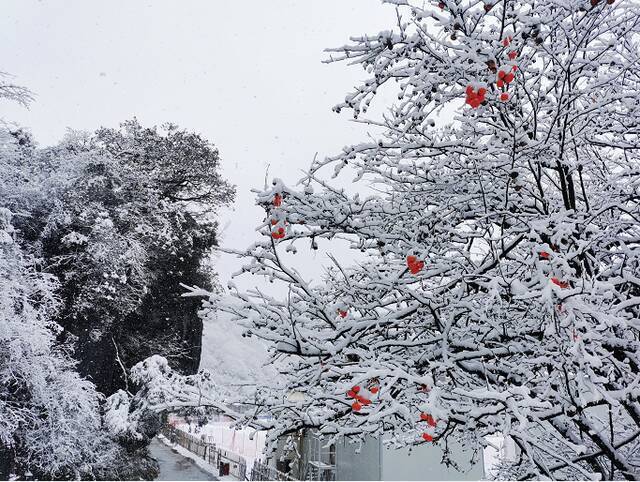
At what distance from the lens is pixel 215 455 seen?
2498 cm

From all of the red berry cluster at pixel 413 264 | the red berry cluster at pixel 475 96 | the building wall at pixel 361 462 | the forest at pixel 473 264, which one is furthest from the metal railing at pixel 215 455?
the red berry cluster at pixel 475 96

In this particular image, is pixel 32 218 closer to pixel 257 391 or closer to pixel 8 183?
pixel 8 183

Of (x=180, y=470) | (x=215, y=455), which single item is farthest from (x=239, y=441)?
(x=180, y=470)

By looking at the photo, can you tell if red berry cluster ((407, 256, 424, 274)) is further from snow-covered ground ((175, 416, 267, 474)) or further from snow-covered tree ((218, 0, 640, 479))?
snow-covered ground ((175, 416, 267, 474))

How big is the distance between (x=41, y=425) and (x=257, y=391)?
10.7 metres

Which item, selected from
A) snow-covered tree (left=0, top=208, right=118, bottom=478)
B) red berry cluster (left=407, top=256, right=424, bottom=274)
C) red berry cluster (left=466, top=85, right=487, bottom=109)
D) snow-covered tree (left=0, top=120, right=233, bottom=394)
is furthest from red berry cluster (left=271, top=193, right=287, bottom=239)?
snow-covered tree (left=0, top=120, right=233, bottom=394)

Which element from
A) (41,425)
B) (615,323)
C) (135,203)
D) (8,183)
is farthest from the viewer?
(135,203)

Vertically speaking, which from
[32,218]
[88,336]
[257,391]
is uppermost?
[32,218]

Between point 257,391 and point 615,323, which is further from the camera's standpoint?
point 257,391

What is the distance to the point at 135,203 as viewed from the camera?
15484 millimetres

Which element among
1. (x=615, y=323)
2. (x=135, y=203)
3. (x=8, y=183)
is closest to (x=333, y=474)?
(x=135, y=203)

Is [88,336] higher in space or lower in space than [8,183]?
lower

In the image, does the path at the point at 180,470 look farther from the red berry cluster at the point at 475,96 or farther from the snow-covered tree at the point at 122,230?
the red berry cluster at the point at 475,96

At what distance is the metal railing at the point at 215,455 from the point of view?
1994 centimetres
